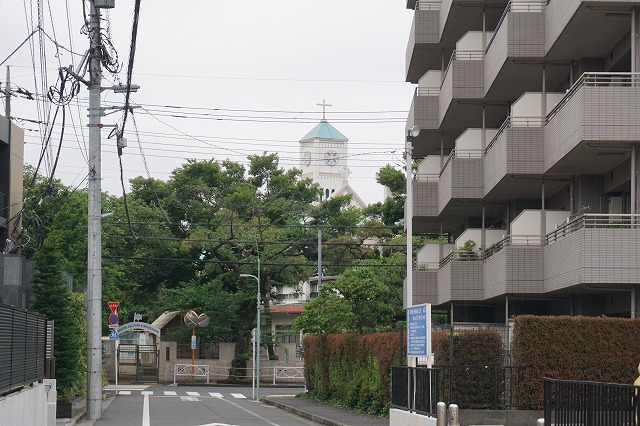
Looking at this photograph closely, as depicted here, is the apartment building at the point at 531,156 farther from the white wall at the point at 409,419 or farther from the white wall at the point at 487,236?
the white wall at the point at 409,419

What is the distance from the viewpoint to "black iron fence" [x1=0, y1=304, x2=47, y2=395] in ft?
49.1

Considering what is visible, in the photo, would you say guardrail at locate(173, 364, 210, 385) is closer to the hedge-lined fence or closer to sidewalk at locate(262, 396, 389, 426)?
sidewalk at locate(262, 396, 389, 426)

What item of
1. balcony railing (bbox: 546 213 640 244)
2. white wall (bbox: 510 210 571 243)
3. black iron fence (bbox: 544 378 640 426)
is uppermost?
white wall (bbox: 510 210 571 243)

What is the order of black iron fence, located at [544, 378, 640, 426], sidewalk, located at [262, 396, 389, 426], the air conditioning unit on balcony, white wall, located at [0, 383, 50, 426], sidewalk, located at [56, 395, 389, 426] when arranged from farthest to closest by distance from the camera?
sidewalk, located at [262, 396, 389, 426] → sidewalk, located at [56, 395, 389, 426] → the air conditioning unit on balcony → white wall, located at [0, 383, 50, 426] → black iron fence, located at [544, 378, 640, 426]

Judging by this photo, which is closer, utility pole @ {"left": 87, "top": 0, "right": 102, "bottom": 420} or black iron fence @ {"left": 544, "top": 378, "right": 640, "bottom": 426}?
black iron fence @ {"left": 544, "top": 378, "right": 640, "bottom": 426}

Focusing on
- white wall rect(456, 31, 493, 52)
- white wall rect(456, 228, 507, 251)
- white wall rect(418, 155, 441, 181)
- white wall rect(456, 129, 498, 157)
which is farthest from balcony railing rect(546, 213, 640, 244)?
white wall rect(418, 155, 441, 181)

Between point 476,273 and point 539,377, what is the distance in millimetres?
10516

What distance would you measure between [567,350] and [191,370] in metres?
45.3

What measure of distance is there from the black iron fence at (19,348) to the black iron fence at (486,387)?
848cm

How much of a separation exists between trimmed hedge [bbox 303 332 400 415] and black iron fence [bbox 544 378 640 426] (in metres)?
14.8

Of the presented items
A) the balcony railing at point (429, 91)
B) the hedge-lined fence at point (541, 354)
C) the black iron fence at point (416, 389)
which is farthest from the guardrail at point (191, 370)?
the black iron fence at point (416, 389)

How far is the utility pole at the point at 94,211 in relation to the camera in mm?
29594

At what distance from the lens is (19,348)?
54.6 ft

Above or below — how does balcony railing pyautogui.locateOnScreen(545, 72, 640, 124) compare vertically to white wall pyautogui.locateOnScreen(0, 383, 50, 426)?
above
